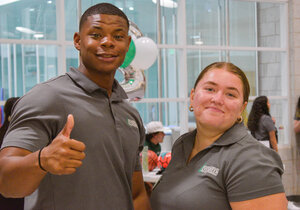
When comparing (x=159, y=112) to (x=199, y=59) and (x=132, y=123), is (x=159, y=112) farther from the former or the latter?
(x=132, y=123)

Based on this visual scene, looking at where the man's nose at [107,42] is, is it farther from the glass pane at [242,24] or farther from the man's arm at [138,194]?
the glass pane at [242,24]

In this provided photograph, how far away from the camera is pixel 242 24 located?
26.0ft

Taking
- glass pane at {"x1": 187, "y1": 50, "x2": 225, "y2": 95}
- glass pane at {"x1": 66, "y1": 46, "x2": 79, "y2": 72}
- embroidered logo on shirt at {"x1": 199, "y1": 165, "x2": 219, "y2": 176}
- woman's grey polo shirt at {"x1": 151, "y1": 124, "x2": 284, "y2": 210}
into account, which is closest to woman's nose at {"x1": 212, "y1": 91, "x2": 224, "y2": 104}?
woman's grey polo shirt at {"x1": 151, "y1": 124, "x2": 284, "y2": 210}

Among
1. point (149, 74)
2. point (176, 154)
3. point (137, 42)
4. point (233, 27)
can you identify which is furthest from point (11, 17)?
point (176, 154)

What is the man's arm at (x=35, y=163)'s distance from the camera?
0.98 metres

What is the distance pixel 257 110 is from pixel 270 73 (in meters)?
2.16

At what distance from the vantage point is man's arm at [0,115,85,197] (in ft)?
3.20

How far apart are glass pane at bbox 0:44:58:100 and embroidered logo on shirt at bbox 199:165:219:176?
621cm

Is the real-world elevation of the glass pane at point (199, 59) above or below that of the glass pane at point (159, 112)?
above

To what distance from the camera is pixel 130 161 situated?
1.53 metres

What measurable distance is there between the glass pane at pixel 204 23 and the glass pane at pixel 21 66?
2.81 m

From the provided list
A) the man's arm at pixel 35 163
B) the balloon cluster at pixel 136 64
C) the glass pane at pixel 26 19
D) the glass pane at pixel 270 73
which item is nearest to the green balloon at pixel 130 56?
the balloon cluster at pixel 136 64

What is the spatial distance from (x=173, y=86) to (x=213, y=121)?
7.12 meters

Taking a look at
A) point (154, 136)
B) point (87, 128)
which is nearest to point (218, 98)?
point (87, 128)
